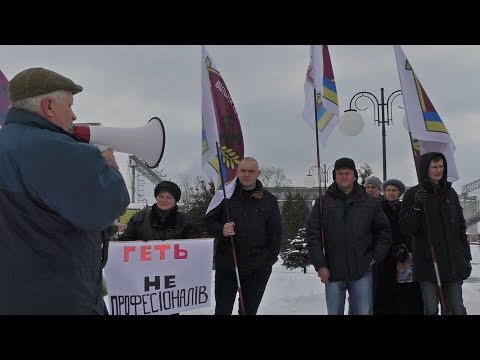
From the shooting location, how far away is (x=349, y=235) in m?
4.68

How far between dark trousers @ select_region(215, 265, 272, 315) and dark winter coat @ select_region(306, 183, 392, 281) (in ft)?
1.65

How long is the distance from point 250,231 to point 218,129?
3.63 feet

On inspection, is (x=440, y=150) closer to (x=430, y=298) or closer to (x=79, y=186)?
(x=430, y=298)

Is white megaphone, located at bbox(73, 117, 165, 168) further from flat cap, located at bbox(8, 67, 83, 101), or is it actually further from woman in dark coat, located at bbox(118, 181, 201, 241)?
woman in dark coat, located at bbox(118, 181, 201, 241)

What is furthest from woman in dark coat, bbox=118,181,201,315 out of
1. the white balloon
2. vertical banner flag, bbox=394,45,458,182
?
the white balloon

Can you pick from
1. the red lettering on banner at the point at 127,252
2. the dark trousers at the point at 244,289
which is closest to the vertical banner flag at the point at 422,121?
the dark trousers at the point at 244,289

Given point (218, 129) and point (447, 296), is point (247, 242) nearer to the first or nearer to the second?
point (218, 129)

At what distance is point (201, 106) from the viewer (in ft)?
17.8

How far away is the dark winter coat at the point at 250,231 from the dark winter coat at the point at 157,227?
0.79 feet

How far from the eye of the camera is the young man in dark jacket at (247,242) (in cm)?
487

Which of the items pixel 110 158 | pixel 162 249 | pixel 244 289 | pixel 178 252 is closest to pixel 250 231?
pixel 244 289
